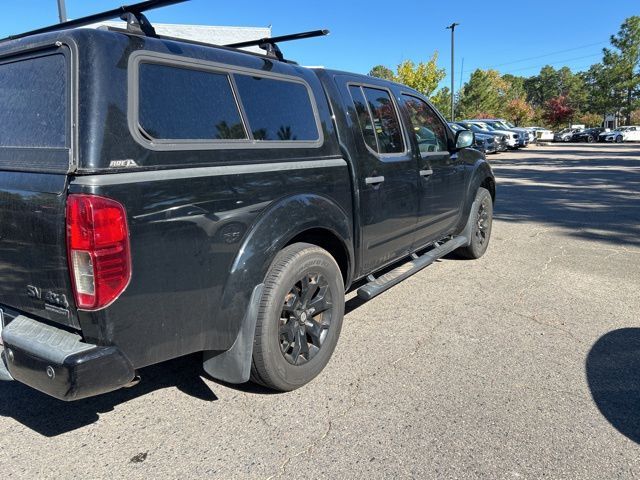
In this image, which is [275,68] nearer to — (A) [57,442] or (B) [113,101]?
(B) [113,101]

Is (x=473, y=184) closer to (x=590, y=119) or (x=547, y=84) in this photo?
(x=590, y=119)

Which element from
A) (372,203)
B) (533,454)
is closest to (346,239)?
(372,203)

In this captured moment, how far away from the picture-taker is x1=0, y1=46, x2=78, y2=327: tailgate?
87.0 inches

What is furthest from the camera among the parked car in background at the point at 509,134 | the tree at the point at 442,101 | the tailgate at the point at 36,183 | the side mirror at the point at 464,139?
the tree at the point at 442,101

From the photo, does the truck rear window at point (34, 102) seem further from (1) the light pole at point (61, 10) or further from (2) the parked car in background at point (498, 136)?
(2) the parked car in background at point (498, 136)

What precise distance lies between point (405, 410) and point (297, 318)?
0.84 meters

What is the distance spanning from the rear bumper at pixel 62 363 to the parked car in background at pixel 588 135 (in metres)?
53.3

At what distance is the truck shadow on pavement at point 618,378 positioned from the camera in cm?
281

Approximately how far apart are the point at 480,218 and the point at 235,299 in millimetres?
4295

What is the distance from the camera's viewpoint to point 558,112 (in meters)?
63.7

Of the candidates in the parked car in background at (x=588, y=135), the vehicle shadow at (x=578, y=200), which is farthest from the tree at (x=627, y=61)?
the vehicle shadow at (x=578, y=200)

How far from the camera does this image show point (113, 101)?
2207mm

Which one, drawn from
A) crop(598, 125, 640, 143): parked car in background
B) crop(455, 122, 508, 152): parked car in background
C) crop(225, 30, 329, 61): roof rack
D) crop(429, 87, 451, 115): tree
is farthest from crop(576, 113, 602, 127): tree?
crop(225, 30, 329, 61): roof rack

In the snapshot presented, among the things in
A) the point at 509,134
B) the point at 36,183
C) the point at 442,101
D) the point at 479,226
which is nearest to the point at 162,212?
the point at 36,183
